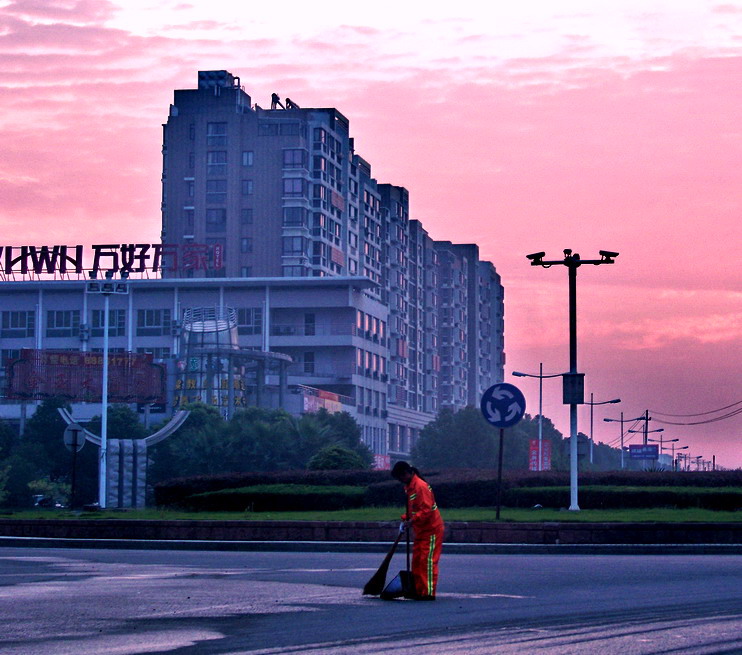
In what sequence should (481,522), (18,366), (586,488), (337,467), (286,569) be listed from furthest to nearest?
1. (18,366)
2. (337,467)
3. (586,488)
4. (481,522)
5. (286,569)

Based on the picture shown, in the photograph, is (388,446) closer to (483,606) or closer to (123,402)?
(123,402)

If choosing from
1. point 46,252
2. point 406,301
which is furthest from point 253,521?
point 406,301

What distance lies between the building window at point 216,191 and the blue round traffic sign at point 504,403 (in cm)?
9893

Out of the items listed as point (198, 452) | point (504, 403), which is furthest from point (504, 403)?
point (198, 452)

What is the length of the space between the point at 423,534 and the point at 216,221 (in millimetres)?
108756

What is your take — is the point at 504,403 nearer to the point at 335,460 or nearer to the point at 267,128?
the point at 335,460

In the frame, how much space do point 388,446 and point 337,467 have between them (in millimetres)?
91766

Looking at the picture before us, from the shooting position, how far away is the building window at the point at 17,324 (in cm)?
11631

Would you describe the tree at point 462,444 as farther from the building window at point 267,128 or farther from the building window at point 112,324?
the building window at point 267,128

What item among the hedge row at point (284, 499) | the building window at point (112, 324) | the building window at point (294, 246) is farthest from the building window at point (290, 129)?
the hedge row at point (284, 499)

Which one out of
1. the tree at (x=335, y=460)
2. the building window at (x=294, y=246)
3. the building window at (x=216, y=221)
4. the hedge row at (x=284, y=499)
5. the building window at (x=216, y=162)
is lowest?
the hedge row at (x=284, y=499)

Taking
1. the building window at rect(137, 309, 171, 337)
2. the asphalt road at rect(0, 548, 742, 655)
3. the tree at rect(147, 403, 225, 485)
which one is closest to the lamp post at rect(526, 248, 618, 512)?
the asphalt road at rect(0, 548, 742, 655)

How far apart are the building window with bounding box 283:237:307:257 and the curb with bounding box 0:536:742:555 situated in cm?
9330

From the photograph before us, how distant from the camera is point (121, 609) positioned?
41.6 ft
